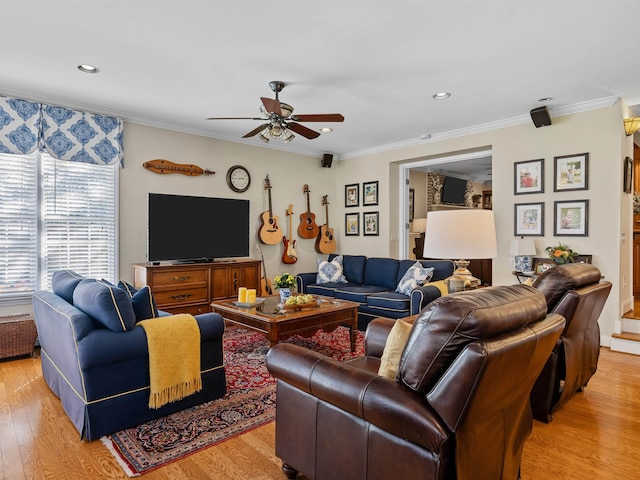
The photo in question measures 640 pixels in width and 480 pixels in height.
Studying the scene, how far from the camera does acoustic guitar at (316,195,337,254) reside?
21.7ft

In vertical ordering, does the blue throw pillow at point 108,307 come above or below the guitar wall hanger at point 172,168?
below

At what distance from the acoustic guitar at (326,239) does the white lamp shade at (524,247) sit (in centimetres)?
300

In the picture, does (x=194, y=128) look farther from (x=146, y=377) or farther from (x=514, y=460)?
(x=514, y=460)

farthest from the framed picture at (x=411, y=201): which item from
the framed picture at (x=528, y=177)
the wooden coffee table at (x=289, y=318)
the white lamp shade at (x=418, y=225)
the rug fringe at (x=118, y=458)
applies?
the rug fringe at (x=118, y=458)

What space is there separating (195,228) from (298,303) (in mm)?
2045

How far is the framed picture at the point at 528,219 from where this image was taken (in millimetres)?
4559

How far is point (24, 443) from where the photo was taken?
220 centimetres

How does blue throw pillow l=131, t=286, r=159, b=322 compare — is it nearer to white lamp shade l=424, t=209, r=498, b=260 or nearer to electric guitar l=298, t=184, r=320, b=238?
white lamp shade l=424, t=209, r=498, b=260

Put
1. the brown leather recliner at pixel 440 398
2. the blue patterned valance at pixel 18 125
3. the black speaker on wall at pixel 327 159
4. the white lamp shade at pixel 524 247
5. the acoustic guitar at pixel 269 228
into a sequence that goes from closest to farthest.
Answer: the brown leather recliner at pixel 440 398 → the blue patterned valance at pixel 18 125 → the white lamp shade at pixel 524 247 → the acoustic guitar at pixel 269 228 → the black speaker on wall at pixel 327 159

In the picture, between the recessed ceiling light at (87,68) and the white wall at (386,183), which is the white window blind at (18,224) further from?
the recessed ceiling light at (87,68)

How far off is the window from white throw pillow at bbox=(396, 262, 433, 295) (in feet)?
11.2

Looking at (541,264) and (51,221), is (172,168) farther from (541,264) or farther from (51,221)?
(541,264)

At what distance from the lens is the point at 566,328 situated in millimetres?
2418

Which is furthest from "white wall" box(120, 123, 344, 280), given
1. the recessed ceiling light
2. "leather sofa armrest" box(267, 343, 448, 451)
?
"leather sofa armrest" box(267, 343, 448, 451)
